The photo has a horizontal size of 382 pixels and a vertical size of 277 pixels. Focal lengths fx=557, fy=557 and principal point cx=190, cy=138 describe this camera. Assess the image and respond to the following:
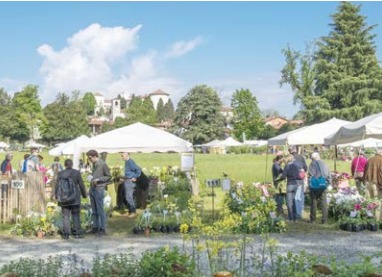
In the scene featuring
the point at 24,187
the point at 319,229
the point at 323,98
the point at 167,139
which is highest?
the point at 323,98

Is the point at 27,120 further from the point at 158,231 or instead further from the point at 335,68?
the point at 158,231

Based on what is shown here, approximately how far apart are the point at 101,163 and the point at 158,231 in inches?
75.5

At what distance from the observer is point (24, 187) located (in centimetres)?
1295

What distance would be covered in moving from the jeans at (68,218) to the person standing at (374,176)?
6926 mm

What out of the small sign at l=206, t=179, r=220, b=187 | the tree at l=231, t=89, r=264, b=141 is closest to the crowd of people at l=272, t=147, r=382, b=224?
the small sign at l=206, t=179, r=220, b=187

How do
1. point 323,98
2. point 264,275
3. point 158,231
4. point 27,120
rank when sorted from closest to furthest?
1. point 264,275
2. point 158,231
3. point 323,98
4. point 27,120

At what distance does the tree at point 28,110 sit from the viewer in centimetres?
10312

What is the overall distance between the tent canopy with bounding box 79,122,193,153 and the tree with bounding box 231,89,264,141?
7954 centimetres

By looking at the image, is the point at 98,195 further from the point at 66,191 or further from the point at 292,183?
the point at 292,183

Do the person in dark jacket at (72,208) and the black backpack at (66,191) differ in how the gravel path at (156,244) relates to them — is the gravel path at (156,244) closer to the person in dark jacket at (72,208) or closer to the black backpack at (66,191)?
→ the person in dark jacket at (72,208)

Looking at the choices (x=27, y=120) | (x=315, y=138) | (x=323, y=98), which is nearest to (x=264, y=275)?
(x=315, y=138)

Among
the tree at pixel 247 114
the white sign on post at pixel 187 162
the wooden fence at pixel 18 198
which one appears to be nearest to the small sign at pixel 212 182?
the wooden fence at pixel 18 198

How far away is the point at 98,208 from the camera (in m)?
11.6

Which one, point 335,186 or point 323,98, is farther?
point 323,98
